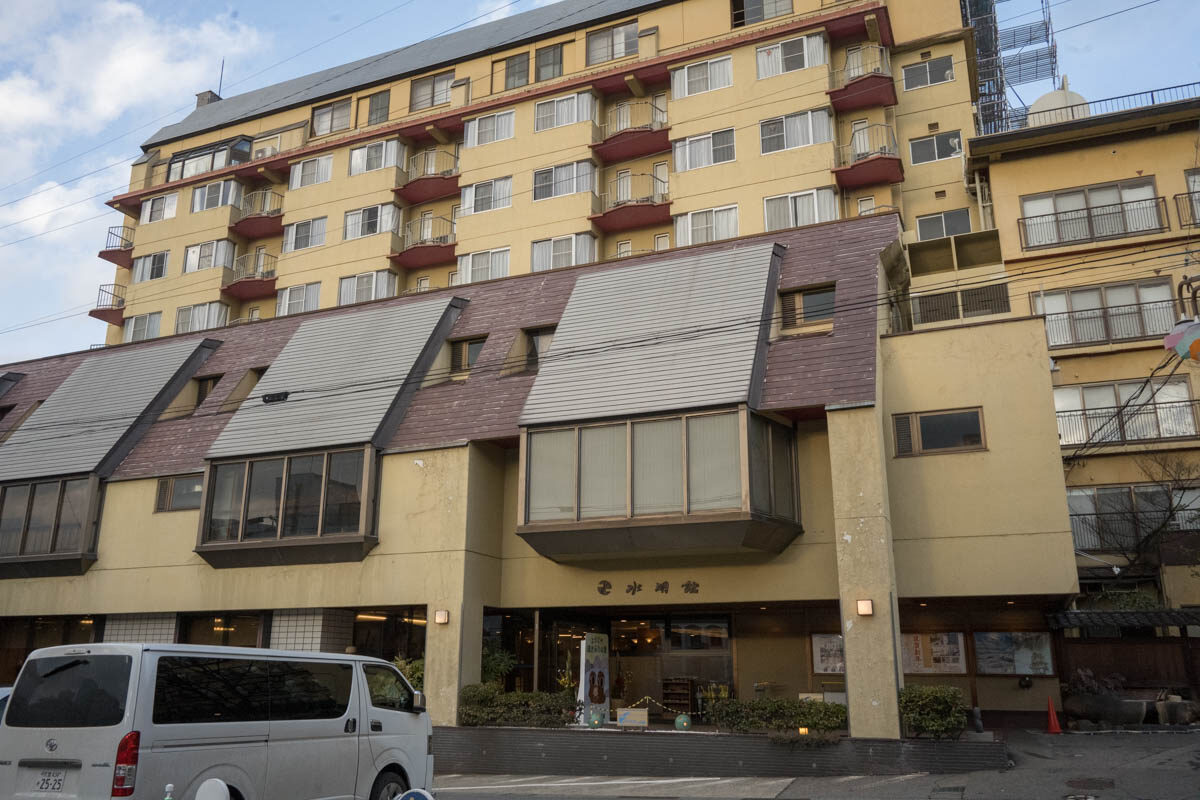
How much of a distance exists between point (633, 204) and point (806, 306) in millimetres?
16152

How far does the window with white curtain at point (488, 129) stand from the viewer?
3900 centimetres

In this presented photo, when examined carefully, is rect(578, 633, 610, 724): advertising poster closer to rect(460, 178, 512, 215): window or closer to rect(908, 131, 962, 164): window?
rect(460, 178, 512, 215): window

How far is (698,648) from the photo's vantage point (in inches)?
837

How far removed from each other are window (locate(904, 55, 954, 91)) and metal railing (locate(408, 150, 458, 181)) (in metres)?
18.2

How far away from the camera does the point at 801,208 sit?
3262cm

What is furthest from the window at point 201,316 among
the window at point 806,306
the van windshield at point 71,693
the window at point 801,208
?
the van windshield at point 71,693

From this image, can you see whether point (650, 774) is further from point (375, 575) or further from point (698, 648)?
point (375, 575)

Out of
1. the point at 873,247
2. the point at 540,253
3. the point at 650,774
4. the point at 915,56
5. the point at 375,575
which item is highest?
the point at 915,56

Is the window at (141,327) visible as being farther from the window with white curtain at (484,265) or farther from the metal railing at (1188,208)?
the metal railing at (1188,208)

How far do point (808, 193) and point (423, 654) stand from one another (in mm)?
20364

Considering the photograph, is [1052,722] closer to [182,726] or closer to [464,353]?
[464,353]

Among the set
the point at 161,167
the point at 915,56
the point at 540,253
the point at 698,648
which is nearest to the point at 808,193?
the point at 915,56

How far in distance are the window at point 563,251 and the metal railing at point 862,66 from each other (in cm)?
1035

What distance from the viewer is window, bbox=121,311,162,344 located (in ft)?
147
